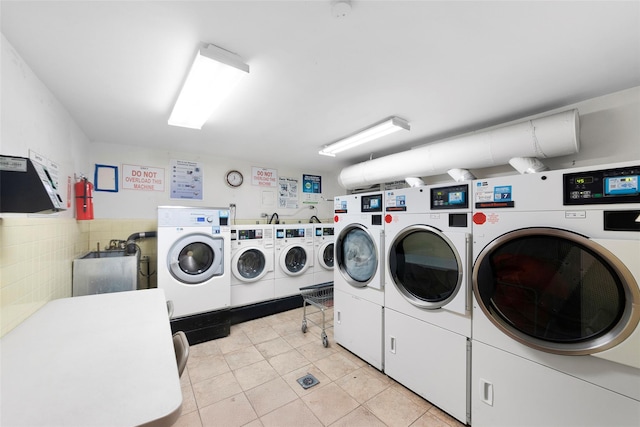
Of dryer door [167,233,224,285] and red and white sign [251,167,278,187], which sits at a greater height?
red and white sign [251,167,278,187]

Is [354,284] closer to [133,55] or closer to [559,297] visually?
[559,297]

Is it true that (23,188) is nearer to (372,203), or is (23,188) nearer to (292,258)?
(372,203)

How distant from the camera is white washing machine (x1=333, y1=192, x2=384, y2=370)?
2299mm

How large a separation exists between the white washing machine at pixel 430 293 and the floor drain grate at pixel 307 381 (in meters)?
0.64

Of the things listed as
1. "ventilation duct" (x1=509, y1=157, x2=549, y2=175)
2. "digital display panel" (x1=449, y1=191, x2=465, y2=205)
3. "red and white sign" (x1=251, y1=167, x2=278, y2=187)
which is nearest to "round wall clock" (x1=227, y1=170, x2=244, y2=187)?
"red and white sign" (x1=251, y1=167, x2=278, y2=187)

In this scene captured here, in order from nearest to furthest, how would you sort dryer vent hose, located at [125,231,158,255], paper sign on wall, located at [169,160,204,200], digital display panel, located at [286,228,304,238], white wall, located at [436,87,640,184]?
white wall, located at [436,87,640,184] → dryer vent hose, located at [125,231,158,255] → paper sign on wall, located at [169,160,204,200] → digital display panel, located at [286,228,304,238]

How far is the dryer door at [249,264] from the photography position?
10.9 ft

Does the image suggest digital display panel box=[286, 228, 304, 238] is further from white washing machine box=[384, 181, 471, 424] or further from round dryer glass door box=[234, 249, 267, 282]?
white washing machine box=[384, 181, 471, 424]

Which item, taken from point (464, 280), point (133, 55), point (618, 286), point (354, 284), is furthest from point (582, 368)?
point (133, 55)

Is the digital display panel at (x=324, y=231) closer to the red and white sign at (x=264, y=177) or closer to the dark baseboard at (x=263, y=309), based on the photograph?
the dark baseboard at (x=263, y=309)

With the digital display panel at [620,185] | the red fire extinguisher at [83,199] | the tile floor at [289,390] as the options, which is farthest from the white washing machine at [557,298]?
the red fire extinguisher at [83,199]

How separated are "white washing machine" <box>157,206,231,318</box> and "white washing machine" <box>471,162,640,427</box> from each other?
264cm

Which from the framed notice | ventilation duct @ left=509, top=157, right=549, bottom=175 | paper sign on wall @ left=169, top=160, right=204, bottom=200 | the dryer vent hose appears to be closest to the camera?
ventilation duct @ left=509, top=157, right=549, bottom=175

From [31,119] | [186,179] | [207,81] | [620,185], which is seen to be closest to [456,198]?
[620,185]
